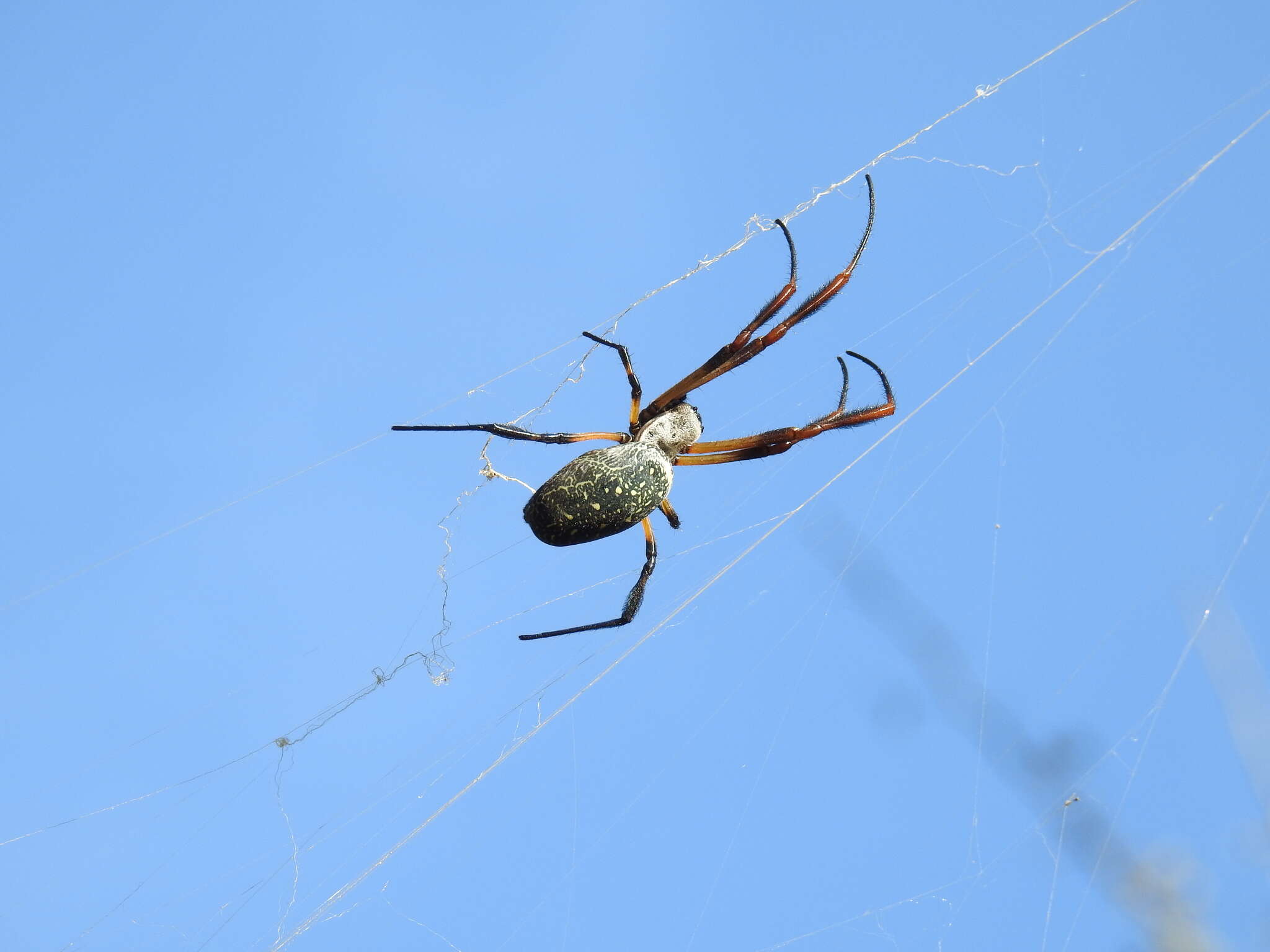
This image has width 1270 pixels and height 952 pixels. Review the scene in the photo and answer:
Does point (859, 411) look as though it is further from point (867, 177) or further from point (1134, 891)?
point (1134, 891)

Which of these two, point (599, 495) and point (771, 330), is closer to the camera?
point (599, 495)

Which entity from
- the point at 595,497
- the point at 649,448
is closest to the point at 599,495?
the point at 595,497

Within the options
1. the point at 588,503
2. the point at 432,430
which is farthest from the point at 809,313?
the point at 432,430

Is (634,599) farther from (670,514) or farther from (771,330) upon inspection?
(771,330)

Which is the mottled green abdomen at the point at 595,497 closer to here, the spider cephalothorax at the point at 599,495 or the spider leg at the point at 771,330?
the spider cephalothorax at the point at 599,495

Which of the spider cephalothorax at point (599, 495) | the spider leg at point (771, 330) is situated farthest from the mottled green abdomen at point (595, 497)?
the spider leg at point (771, 330)

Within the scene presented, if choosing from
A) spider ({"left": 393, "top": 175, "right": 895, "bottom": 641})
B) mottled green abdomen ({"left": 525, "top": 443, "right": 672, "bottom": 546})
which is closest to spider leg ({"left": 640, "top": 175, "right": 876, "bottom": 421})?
spider ({"left": 393, "top": 175, "right": 895, "bottom": 641})

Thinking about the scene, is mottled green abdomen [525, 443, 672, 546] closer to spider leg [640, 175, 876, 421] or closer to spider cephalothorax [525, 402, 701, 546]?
spider cephalothorax [525, 402, 701, 546]
